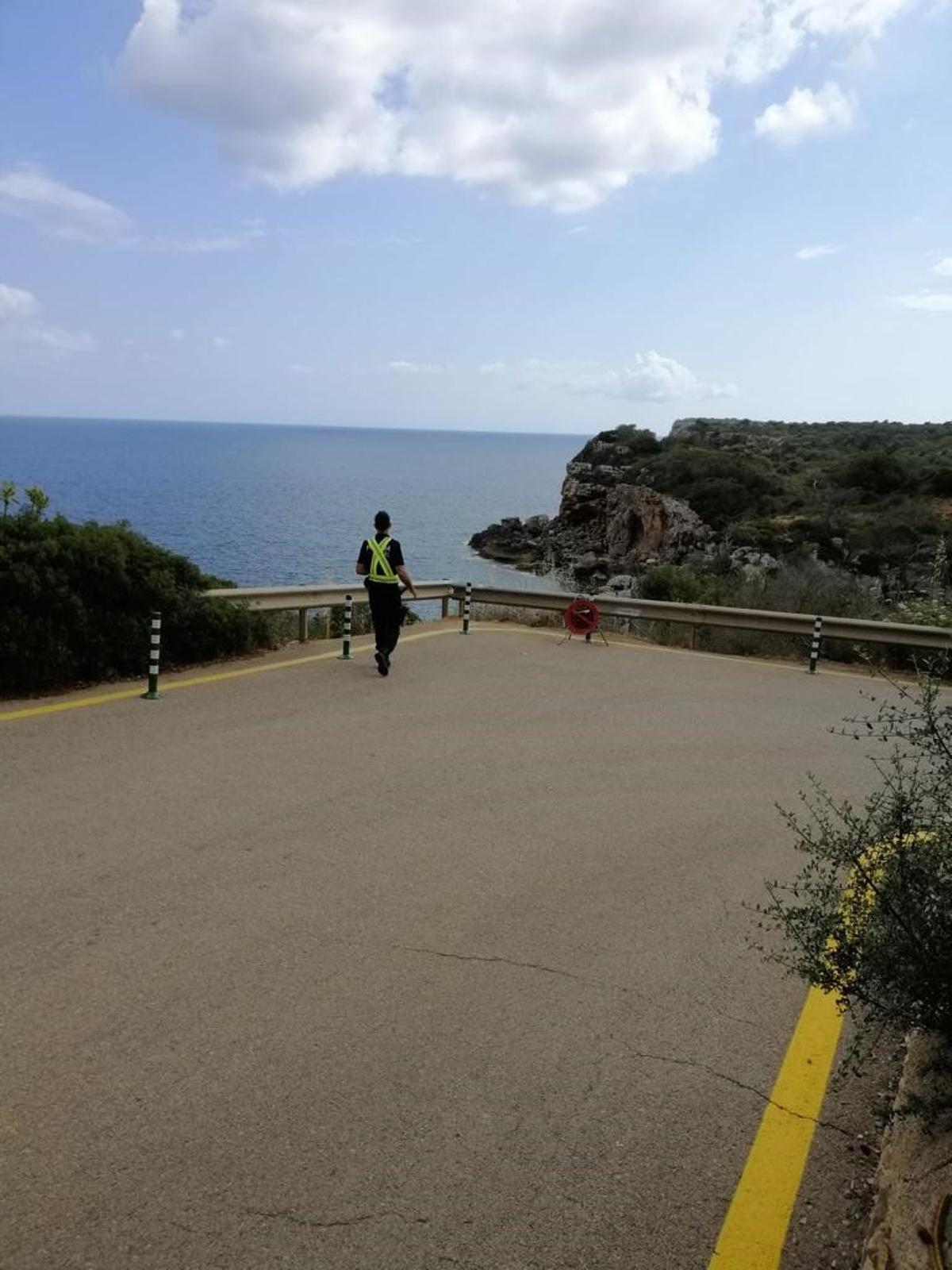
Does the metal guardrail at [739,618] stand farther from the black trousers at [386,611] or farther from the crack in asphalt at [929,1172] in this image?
the crack in asphalt at [929,1172]

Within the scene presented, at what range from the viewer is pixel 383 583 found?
12.3 m

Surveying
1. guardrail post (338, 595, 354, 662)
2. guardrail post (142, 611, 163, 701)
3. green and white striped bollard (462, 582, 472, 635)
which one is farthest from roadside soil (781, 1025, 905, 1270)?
green and white striped bollard (462, 582, 472, 635)

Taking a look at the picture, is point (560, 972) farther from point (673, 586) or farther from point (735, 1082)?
point (673, 586)

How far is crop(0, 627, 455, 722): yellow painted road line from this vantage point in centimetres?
→ 946

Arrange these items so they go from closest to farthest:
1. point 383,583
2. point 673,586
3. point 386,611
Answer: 1. point 383,583
2. point 386,611
3. point 673,586

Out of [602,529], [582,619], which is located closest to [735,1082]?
[582,619]

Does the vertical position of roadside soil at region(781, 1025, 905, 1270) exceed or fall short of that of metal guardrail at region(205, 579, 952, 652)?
it falls short

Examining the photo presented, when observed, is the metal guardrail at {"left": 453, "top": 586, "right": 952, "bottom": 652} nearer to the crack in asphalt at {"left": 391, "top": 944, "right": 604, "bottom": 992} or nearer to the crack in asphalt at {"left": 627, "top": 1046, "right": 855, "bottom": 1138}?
the crack in asphalt at {"left": 391, "top": 944, "right": 604, "bottom": 992}

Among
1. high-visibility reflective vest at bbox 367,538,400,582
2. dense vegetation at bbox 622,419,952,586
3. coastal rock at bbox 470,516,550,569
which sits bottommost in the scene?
coastal rock at bbox 470,516,550,569

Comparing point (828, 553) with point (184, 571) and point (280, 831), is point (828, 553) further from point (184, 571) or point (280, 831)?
point (280, 831)

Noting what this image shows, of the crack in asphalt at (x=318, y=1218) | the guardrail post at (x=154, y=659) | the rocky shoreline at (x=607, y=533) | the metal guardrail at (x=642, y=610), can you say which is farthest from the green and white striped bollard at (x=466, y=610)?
the rocky shoreline at (x=607, y=533)

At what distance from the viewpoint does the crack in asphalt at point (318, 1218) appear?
312 centimetres

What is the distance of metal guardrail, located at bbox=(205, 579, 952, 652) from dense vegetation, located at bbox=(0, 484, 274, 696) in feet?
1.80

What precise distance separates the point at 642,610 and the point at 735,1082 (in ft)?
43.5
